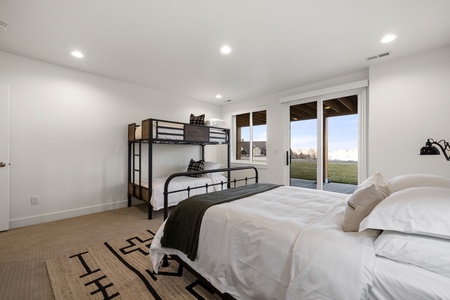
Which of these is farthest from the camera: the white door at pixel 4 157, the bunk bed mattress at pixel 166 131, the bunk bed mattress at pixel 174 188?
the bunk bed mattress at pixel 166 131

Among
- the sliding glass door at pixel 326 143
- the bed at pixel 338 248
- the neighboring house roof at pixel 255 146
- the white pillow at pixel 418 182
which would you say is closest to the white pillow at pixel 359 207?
the bed at pixel 338 248

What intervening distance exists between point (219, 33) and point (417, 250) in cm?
248

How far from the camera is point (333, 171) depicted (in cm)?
385

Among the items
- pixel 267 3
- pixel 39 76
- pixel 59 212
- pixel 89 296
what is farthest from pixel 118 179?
pixel 267 3

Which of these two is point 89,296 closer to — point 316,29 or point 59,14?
point 59,14

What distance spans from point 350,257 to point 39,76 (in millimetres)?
4430

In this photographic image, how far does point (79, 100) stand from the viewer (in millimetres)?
3369

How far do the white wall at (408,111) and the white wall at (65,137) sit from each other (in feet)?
14.2

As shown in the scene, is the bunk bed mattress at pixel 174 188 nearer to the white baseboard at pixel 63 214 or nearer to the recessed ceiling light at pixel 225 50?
the white baseboard at pixel 63 214

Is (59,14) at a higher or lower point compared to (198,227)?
higher

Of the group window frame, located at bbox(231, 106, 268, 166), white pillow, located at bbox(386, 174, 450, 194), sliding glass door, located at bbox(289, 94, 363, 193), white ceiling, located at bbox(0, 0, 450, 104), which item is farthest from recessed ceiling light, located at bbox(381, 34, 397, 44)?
window frame, located at bbox(231, 106, 268, 166)

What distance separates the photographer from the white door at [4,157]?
2.65 metres

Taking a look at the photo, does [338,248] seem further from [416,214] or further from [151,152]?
[151,152]

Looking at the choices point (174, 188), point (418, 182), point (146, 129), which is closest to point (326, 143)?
point (418, 182)
